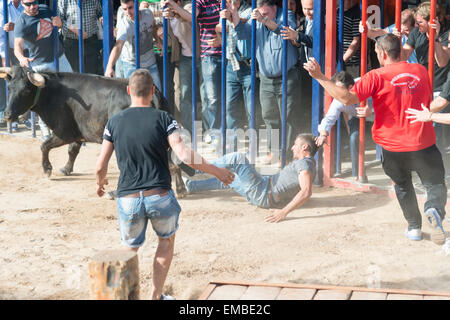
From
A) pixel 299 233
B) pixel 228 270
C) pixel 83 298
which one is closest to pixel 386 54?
pixel 299 233

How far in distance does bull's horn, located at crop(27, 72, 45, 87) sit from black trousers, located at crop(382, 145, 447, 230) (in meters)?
3.78

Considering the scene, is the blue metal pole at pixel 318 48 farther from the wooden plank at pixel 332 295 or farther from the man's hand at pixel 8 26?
the man's hand at pixel 8 26

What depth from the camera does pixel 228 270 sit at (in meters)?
5.04

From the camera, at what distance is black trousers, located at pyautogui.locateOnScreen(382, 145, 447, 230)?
5.32 metres

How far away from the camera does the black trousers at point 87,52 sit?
9680 mm

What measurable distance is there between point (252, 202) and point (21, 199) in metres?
2.32

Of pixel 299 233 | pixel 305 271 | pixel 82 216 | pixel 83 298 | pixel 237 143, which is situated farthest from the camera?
pixel 237 143

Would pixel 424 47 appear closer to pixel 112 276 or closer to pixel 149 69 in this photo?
pixel 149 69

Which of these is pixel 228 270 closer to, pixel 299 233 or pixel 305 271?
pixel 305 271

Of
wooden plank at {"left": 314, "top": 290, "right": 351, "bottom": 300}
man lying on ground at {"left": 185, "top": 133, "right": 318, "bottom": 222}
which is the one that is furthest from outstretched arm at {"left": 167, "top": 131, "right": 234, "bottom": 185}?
man lying on ground at {"left": 185, "top": 133, "right": 318, "bottom": 222}

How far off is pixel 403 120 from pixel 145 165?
211 cm

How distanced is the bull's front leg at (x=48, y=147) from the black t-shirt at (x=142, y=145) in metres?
3.66

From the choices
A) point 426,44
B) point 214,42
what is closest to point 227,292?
point 426,44

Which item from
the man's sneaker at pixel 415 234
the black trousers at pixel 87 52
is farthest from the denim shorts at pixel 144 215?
the black trousers at pixel 87 52
